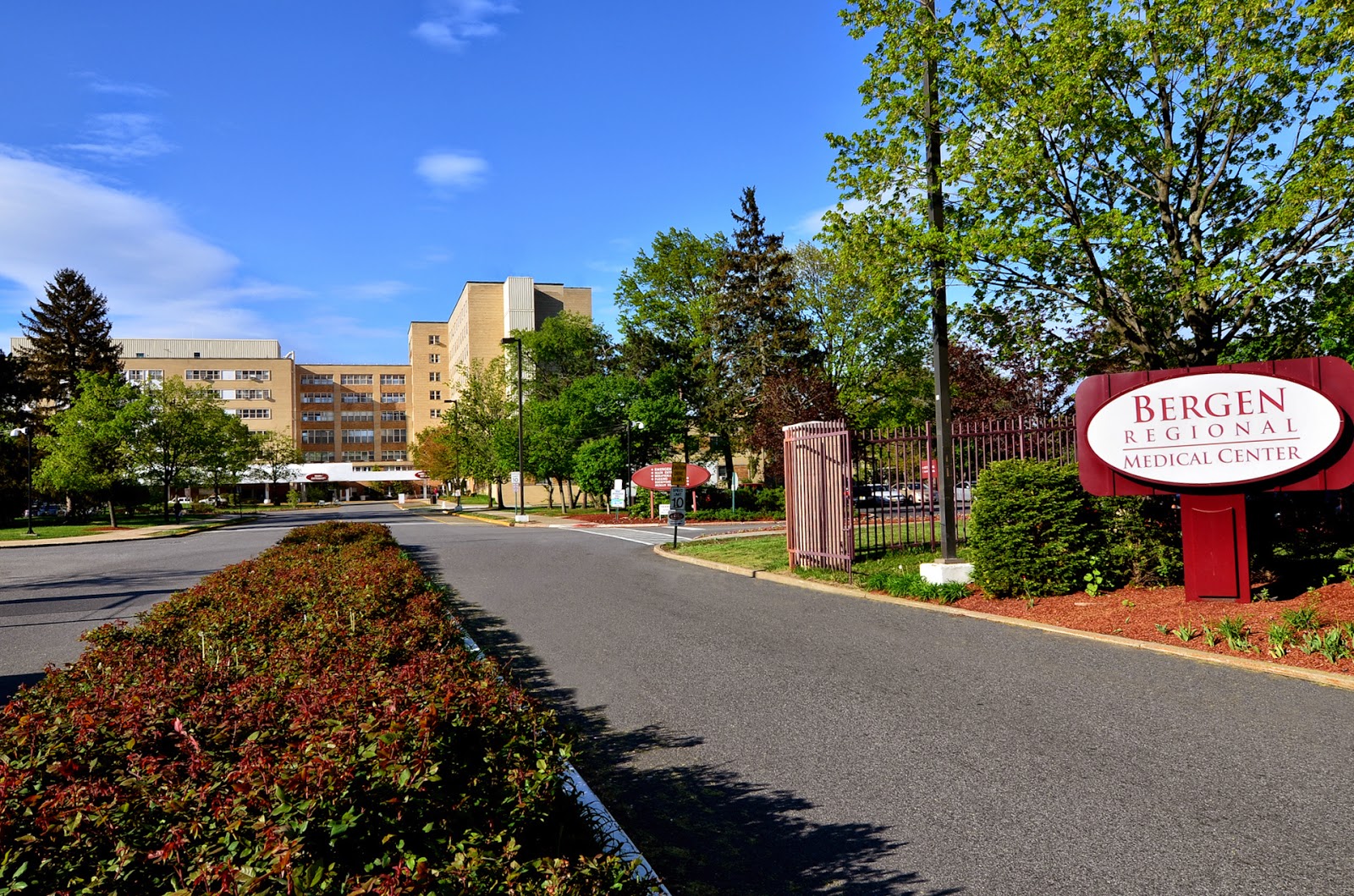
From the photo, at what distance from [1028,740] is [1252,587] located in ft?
19.4

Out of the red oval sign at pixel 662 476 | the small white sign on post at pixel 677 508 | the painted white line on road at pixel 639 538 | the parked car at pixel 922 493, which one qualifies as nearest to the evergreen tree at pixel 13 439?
the painted white line on road at pixel 639 538

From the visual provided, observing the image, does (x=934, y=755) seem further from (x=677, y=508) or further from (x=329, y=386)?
(x=329, y=386)

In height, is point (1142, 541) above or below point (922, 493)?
below

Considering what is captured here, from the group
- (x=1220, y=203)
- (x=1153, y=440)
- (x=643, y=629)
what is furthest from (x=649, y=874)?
(x=1220, y=203)

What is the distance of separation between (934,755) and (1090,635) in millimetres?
4306

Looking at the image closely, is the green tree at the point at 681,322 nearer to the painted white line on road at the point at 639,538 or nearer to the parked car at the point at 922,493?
the painted white line on road at the point at 639,538

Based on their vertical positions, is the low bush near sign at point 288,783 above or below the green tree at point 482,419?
below

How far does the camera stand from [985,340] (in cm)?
1420

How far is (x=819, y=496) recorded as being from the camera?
47.6 ft

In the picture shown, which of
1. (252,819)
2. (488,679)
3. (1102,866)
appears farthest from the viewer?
(488,679)

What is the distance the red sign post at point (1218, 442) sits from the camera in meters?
8.88

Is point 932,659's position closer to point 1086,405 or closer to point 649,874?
point 1086,405

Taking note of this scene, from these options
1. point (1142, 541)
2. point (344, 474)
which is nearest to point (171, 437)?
point (1142, 541)

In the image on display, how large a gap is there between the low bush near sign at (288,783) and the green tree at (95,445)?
142 feet
